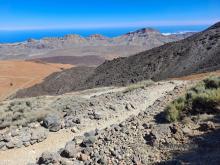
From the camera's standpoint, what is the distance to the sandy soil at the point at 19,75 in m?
53.2

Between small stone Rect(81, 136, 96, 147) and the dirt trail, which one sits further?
the dirt trail

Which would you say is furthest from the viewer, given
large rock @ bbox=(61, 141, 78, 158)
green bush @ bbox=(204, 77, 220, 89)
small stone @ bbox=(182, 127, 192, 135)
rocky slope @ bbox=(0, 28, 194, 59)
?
rocky slope @ bbox=(0, 28, 194, 59)

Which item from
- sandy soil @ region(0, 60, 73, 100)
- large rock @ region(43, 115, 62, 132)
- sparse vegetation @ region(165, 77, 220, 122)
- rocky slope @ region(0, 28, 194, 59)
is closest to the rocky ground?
sparse vegetation @ region(165, 77, 220, 122)

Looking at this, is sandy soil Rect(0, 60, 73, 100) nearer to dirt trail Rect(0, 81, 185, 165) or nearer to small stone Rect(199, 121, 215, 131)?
dirt trail Rect(0, 81, 185, 165)

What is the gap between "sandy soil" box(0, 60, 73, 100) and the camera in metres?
53.2

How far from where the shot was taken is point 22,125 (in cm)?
1317

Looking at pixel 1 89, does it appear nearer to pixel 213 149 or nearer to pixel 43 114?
pixel 43 114

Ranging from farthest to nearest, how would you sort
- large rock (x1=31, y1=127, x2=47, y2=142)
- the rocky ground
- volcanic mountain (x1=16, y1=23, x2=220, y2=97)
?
volcanic mountain (x1=16, y1=23, x2=220, y2=97), large rock (x1=31, y1=127, x2=47, y2=142), the rocky ground

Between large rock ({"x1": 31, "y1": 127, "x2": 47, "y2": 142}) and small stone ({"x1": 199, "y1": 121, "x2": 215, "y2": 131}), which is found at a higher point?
small stone ({"x1": 199, "y1": 121, "x2": 215, "y2": 131})

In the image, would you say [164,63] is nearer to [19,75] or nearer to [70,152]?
[70,152]

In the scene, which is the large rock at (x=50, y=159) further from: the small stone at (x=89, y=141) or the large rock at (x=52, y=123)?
the large rock at (x=52, y=123)

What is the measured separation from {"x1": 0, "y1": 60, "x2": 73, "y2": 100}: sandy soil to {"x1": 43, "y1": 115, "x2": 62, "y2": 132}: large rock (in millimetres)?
34769

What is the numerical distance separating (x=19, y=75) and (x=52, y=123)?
5375 centimetres

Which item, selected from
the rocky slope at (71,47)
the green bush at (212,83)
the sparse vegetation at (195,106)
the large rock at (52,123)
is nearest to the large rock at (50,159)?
the large rock at (52,123)
